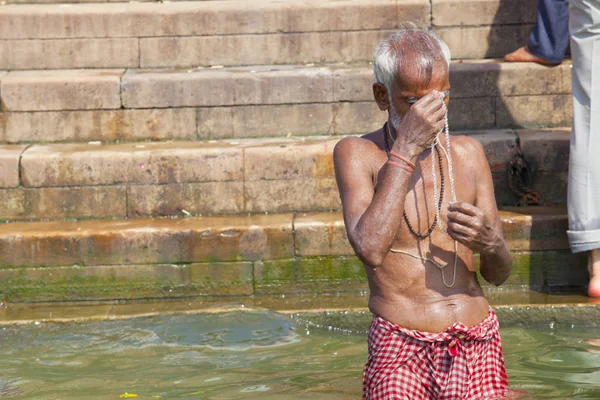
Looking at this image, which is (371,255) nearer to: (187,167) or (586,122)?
(586,122)

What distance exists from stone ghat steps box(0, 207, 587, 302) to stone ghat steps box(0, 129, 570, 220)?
0.43 m

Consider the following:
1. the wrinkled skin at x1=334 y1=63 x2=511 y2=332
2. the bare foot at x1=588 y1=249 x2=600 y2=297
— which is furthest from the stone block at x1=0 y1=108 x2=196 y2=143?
the wrinkled skin at x1=334 y1=63 x2=511 y2=332

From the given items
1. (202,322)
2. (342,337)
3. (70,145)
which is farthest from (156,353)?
(70,145)

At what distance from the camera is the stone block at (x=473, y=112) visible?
7.73 m

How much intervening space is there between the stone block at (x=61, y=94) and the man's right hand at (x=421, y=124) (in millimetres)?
4905

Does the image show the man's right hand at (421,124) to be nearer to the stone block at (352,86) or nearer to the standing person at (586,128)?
the standing person at (586,128)

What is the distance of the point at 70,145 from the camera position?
24.9ft

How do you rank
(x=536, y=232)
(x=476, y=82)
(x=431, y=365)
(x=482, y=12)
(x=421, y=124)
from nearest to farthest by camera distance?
(x=421, y=124)
(x=431, y=365)
(x=536, y=232)
(x=476, y=82)
(x=482, y=12)

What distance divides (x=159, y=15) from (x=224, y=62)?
67 centimetres

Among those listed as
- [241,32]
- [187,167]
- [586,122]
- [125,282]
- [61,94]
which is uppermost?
[241,32]

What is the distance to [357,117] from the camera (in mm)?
7754

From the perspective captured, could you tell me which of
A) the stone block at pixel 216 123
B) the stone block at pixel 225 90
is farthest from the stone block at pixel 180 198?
the stone block at pixel 225 90

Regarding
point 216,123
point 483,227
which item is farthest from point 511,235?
point 483,227

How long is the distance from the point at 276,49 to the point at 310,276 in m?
2.63
